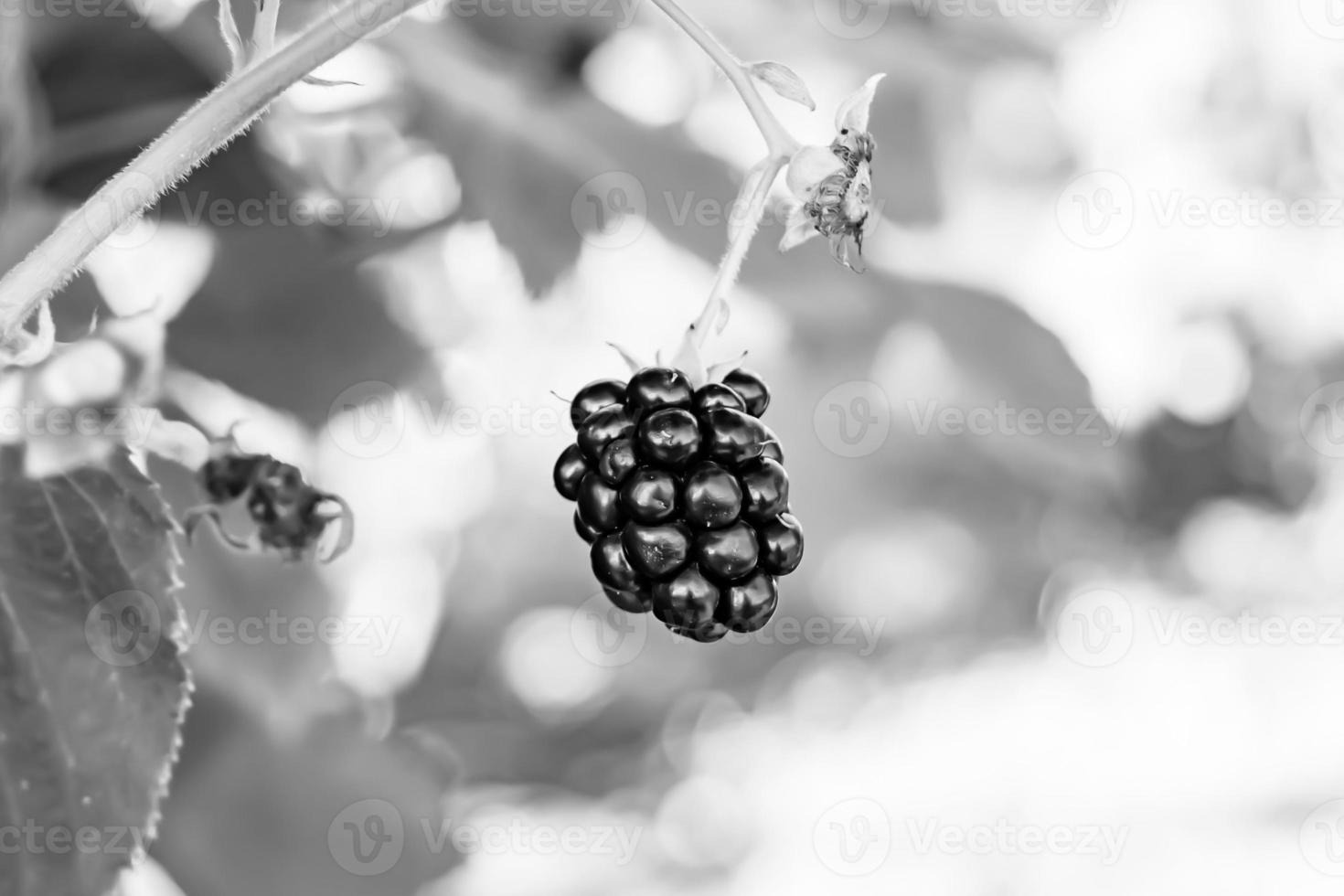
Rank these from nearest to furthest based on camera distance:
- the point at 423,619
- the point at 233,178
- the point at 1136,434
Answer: the point at 233,178
the point at 423,619
the point at 1136,434

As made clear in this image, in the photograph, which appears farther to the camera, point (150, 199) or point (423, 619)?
point (423, 619)

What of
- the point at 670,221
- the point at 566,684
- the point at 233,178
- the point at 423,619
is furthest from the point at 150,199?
the point at 566,684

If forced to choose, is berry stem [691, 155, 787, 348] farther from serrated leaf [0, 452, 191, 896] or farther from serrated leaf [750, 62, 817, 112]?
serrated leaf [0, 452, 191, 896]

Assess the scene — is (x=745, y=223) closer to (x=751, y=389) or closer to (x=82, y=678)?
(x=751, y=389)

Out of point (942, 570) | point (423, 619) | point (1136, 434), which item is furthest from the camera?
point (942, 570)

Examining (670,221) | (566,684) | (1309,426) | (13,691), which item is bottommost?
(13,691)

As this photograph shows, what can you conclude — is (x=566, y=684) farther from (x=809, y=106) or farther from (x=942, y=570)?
(x=809, y=106)
